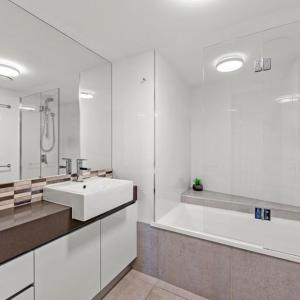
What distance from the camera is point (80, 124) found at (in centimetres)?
189

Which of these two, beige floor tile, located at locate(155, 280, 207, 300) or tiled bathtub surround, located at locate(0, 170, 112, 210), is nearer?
tiled bathtub surround, located at locate(0, 170, 112, 210)

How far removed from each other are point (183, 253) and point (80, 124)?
1655mm

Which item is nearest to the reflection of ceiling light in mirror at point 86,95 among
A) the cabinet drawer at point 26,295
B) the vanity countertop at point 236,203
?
the cabinet drawer at point 26,295

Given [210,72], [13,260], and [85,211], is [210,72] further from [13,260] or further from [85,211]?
[13,260]

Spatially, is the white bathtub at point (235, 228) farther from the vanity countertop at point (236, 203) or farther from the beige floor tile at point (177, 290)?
the beige floor tile at point (177, 290)

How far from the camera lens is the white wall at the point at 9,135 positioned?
1.29 meters

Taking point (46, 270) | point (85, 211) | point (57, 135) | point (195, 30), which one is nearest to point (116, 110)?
point (57, 135)

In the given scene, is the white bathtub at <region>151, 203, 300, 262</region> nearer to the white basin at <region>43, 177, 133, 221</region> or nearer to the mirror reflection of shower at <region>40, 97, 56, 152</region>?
the white basin at <region>43, 177, 133, 221</region>

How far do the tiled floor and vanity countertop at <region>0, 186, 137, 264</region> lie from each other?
0.87 metres

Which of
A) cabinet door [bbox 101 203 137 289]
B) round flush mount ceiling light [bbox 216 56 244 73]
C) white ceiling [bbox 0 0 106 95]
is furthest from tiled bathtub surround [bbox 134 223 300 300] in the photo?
round flush mount ceiling light [bbox 216 56 244 73]

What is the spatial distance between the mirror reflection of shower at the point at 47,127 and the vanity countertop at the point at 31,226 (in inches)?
19.9

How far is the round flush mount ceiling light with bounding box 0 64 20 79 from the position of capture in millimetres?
1300

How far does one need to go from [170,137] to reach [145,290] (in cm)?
163

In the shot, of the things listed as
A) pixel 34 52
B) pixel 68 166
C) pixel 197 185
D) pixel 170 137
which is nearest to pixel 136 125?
pixel 170 137
